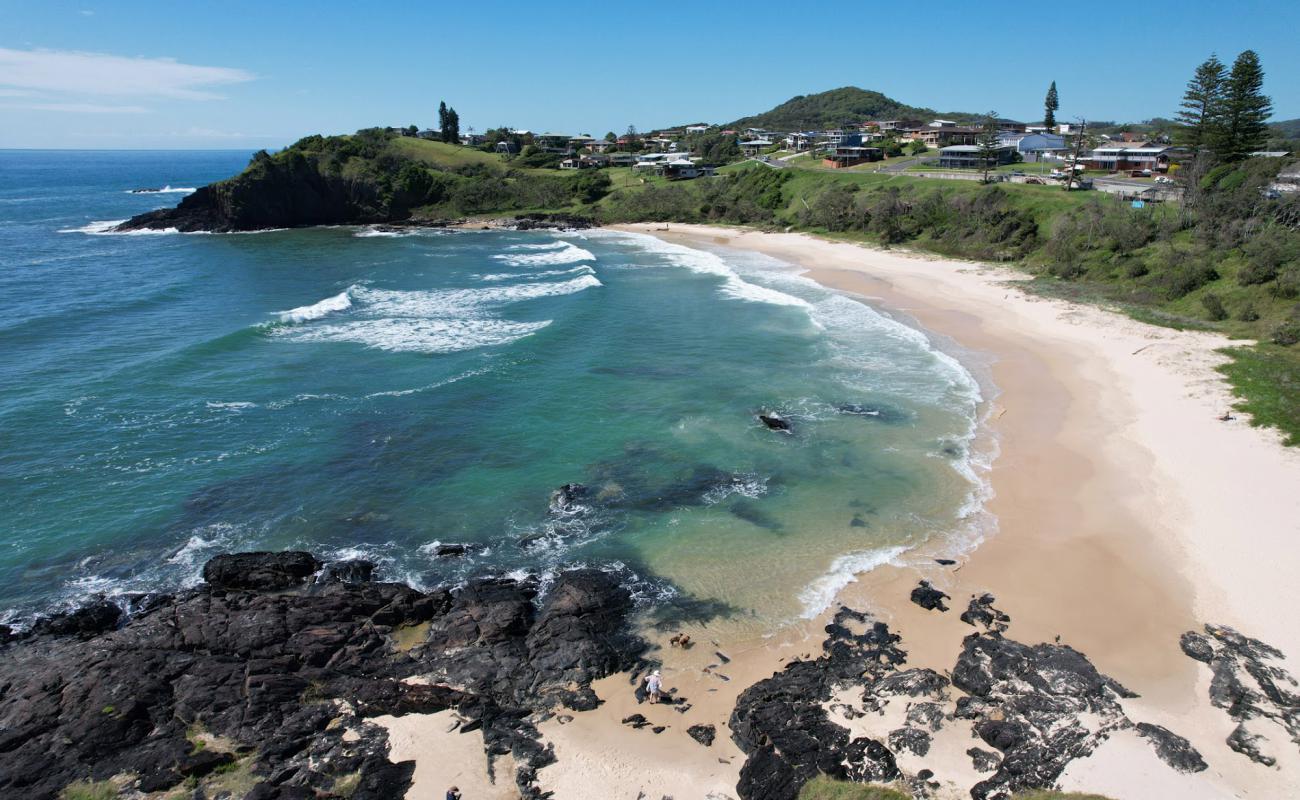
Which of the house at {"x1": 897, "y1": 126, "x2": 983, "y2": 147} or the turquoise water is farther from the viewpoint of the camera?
the house at {"x1": 897, "y1": 126, "x2": 983, "y2": 147}

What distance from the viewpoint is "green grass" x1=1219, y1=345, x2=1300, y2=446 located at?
2775 centimetres

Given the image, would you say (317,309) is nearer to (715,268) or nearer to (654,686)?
(715,268)

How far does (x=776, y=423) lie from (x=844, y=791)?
1830 cm

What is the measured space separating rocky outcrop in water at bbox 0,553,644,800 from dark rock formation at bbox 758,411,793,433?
12196 mm

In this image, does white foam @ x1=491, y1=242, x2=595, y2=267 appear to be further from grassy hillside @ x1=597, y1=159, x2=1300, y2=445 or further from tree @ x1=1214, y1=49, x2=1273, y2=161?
tree @ x1=1214, y1=49, x2=1273, y2=161

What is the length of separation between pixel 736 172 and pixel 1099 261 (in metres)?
63.1

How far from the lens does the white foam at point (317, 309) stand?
47.0m

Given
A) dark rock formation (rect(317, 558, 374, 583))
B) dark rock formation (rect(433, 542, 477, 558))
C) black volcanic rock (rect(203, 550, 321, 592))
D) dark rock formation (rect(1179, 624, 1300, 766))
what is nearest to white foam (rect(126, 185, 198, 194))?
black volcanic rock (rect(203, 550, 321, 592))

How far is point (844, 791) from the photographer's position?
1306 cm

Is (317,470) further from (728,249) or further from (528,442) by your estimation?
(728,249)

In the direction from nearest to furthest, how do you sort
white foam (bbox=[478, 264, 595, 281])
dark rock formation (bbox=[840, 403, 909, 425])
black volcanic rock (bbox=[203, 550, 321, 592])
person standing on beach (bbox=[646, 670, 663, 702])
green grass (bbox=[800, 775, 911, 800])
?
green grass (bbox=[800, 775, 911, 800]) → person standing on beach (bbox=[646, 670, 663, 702]) → black volcanic rock (bbox=[203, 550, 321, 592]) → dark rock formation (bbox=[840, 403, 909, 425]) → white foam (bbox=[478, 264, 595, 281])

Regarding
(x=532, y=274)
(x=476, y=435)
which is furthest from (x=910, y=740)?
(x=532, y=274)

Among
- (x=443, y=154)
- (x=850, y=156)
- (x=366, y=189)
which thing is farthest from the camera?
(x=443, y=154)

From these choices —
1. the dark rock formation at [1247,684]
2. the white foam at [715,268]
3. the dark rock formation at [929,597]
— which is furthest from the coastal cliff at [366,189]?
the dark rock formation at [1247,684]
